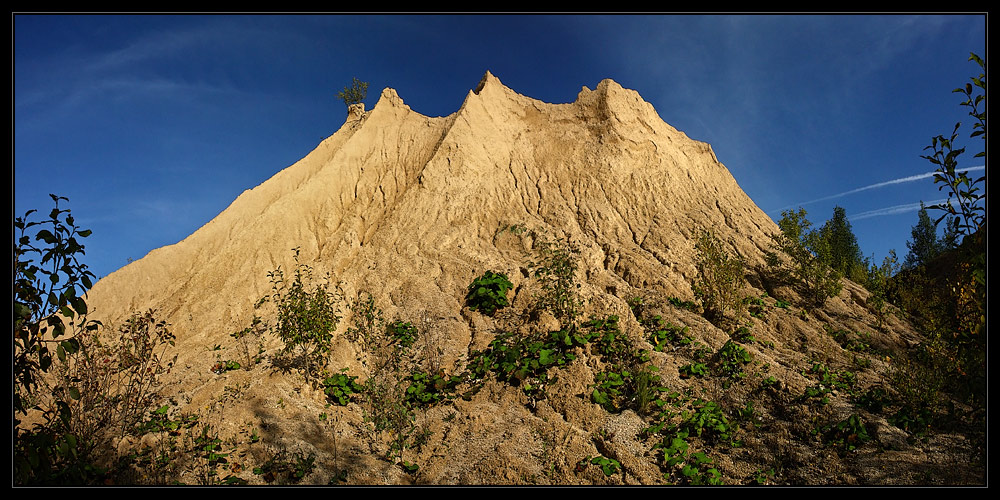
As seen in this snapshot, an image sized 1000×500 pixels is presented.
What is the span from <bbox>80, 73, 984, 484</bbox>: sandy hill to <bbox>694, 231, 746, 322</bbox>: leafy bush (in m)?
0.38

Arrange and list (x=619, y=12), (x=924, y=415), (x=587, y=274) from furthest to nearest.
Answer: (x=587, y=274), (x=924, y=415), (x=619, y=12)

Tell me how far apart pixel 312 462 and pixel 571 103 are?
16907mm

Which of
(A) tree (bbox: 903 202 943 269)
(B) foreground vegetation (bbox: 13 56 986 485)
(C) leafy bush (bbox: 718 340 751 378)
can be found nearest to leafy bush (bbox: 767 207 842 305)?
(B) foreground vegetation (bbox: 13 56 986 485)

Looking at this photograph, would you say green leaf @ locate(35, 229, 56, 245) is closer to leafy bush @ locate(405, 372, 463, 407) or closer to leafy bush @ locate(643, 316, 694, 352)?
leafy bush @ locate(405, 372, 463, 407)

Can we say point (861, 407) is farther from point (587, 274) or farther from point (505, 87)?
point (505, 87)

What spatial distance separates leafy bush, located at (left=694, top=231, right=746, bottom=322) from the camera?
36.3 ft

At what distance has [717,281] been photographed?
1145 centimetres

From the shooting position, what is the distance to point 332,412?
8328 mm

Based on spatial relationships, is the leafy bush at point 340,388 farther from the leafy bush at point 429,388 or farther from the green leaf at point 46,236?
the green leaf at point 46,236

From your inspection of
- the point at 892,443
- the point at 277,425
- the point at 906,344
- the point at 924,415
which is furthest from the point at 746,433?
the point at 277,425

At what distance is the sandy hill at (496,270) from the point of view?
22.4 ft

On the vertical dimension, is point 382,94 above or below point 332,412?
above

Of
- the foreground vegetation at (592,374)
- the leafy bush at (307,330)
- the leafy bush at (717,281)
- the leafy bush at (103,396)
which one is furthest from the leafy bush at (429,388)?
the leafy bush at (717,281)

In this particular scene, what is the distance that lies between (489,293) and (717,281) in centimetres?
551
